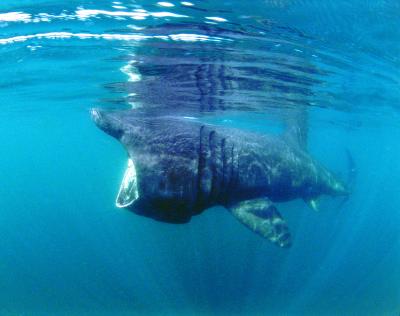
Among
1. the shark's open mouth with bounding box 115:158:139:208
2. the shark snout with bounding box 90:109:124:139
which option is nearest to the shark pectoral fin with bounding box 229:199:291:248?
the shark's open mouth with bounding box 115:158:139:208

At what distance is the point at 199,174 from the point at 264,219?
1.42 metres

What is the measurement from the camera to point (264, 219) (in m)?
6.75

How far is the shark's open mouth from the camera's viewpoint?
666 centimetres

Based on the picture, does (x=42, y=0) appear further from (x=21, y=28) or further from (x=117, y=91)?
(x=117, y=91)

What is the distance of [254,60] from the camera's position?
10578mm

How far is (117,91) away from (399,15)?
34.7 feet

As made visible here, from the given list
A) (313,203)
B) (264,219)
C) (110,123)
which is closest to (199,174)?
(264,219)

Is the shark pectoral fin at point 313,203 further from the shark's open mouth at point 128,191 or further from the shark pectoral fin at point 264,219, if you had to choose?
the shark's open mouth at point 128,191

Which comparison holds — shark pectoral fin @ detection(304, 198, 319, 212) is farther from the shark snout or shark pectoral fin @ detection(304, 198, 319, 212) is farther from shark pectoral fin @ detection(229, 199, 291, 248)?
the shark snout

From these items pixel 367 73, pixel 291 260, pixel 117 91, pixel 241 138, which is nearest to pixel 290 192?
pixel 241 138

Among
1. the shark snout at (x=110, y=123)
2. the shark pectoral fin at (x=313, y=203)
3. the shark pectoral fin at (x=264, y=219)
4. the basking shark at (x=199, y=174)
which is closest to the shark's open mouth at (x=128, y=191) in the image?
the basking shark at (x=199, y=174)

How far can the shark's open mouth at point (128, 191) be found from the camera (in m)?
6.66

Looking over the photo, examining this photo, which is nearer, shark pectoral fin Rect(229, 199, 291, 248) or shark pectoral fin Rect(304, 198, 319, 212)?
shark pectoral fin Rect(229, 199, 291, 248)

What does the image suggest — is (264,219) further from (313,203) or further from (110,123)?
(313,203)
